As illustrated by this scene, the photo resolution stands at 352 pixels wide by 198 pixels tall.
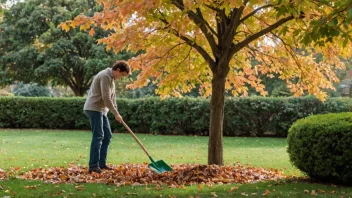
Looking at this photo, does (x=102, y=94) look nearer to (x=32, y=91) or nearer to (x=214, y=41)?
(x=214, y=41)

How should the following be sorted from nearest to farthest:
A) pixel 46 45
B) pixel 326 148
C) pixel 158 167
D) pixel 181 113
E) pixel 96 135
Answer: pixel 326 148 → pixel 96 135 → pixel 158 167 → pixel 181 113 → pixel 46 45

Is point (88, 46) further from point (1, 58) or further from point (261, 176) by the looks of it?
point (261, 176)

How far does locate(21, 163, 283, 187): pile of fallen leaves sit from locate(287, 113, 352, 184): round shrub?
0.88 meters

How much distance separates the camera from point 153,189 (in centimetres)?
523

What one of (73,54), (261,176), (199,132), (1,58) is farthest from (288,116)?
(1,58)

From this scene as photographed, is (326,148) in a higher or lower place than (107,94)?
lower

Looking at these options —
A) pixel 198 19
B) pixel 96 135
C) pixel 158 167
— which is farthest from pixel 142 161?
pixel 198 19

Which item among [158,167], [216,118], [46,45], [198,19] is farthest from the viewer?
[46,45]

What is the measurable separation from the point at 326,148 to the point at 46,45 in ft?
74.3

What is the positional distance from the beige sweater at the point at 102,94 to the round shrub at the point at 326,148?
275cm

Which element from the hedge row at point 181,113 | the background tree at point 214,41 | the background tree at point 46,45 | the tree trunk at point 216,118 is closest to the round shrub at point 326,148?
the background tree at point 214,41

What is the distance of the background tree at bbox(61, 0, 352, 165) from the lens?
5613 mm

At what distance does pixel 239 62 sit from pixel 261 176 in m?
2.38

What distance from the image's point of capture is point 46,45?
25.5 meters
